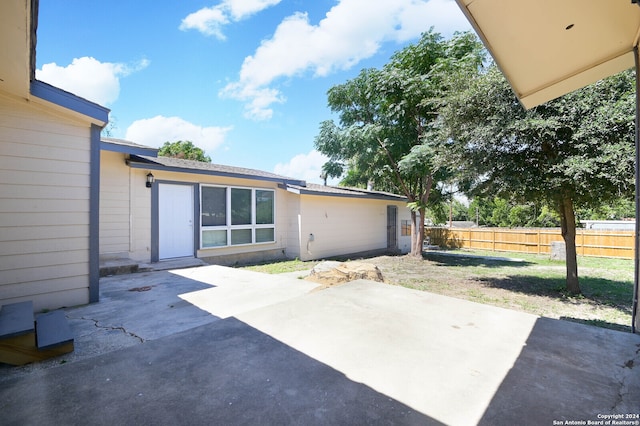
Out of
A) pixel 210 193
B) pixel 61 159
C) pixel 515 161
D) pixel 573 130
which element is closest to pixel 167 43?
pixel 210 193

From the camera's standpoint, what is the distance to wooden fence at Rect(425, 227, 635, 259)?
40.6 feet

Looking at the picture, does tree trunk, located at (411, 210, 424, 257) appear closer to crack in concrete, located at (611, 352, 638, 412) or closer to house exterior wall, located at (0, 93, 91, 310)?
crack in concrete, located at (611, 352, 638, 412)

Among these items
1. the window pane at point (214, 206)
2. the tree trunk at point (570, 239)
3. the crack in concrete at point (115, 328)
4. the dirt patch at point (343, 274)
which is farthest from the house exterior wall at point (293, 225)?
the tree trunk at point (570, 239)

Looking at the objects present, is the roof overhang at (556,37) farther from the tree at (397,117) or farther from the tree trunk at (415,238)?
the tree trunk at (415,238)

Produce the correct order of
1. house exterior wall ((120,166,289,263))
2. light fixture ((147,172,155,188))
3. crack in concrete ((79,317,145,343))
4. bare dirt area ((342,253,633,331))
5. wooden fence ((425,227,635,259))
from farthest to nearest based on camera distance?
wooden fence ((425,227,635,259)) → light fixture ((147,172,155,188)) → house exterior wall ((120,166,289,263)) → bare dirt area ((342,253,633,331)) → crack in concrete ((79,317,145,343))

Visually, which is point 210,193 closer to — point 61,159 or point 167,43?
point 61,159

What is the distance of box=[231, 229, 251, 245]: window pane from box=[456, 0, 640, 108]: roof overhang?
7.76 m

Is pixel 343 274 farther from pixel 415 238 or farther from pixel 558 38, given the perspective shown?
pixel 415 238

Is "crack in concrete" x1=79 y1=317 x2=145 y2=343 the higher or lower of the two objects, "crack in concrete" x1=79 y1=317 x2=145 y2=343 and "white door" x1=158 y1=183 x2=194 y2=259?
the lower

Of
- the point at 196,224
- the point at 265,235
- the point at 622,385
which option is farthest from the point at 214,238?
the point at 622,385

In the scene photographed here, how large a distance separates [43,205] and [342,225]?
9443mm

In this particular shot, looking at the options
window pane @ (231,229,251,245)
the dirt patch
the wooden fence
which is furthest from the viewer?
the wooden fence

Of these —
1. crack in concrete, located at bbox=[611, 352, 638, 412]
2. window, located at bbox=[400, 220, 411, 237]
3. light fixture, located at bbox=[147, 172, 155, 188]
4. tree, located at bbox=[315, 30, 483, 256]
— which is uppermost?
tree, located at bbox=[315, 30, 483, 256]

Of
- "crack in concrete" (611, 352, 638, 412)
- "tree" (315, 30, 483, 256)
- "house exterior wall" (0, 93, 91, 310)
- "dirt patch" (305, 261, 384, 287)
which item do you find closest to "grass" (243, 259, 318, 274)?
"dirt patch" (305, 261, 384, 287)
